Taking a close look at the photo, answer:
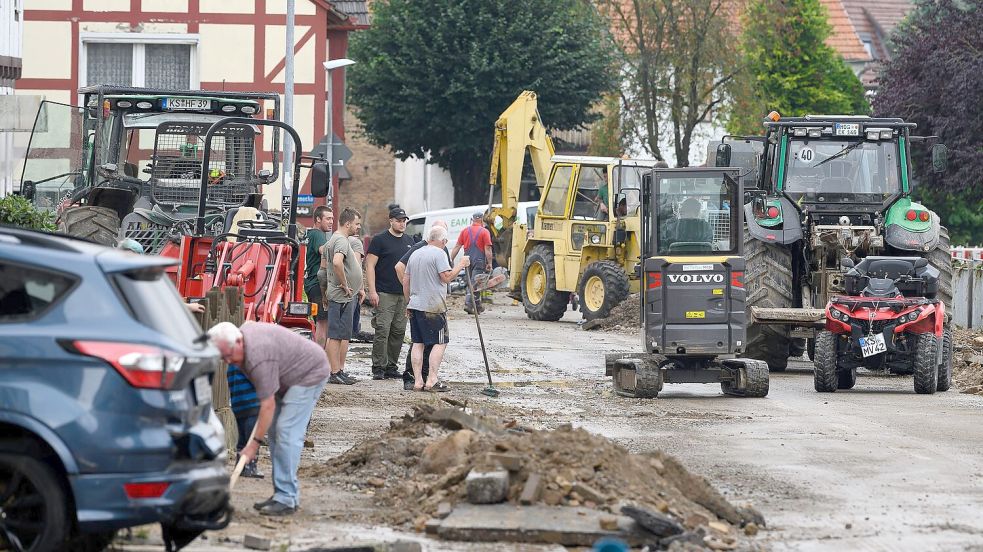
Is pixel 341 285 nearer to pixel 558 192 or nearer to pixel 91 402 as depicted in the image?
pixel 91 402

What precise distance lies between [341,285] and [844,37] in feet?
178

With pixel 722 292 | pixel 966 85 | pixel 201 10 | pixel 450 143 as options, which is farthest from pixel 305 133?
pixel 722 292

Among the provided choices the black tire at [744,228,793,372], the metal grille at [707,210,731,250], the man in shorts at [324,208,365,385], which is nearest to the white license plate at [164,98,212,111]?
A: the man in shorts at [324,208,365,385]

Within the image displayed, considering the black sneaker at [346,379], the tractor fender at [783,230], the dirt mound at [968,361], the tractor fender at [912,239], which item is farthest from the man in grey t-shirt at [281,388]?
the tractor fender at [912,239]

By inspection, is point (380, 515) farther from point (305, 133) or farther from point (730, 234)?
point (305, 133)

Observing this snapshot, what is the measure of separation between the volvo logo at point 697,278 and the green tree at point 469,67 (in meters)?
26.4

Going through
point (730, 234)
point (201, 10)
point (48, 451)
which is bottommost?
point (48, 451)

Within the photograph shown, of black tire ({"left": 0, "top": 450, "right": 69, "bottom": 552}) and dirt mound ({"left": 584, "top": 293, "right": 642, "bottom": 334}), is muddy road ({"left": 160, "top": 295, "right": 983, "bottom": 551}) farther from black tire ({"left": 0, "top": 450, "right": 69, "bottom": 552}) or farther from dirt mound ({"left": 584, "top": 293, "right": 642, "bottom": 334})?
dirt mound ({"left": 584, "top": 293, "right": 642, "bottom": 334})

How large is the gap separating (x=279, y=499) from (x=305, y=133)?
25.6m

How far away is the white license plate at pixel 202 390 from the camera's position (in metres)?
7.39

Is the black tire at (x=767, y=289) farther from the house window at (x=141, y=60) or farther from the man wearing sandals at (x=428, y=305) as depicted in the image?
the house window at (x=141, y=60)

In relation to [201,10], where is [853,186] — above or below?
below

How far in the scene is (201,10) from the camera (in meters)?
33.6

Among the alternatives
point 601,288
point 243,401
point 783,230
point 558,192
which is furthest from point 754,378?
point 558,192
